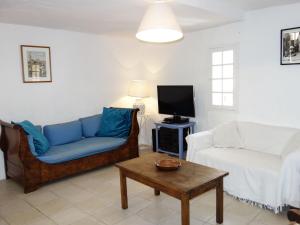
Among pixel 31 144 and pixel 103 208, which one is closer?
pixel 103 208

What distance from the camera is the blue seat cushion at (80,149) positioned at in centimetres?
354

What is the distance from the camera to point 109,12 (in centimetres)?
319

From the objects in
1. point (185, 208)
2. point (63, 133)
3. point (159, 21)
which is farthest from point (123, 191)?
point (159, 21)

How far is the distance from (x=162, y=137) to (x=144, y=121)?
Result: 3.06 feet

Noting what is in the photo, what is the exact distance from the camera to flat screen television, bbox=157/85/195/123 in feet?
14.5

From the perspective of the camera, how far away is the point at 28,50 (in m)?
3.99

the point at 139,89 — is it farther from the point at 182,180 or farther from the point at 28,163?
the point at 182,180

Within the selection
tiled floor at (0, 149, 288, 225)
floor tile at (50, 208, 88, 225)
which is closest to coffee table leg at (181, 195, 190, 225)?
tiled floor at (0, 149, 288, 225)

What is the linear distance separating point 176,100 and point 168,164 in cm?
206

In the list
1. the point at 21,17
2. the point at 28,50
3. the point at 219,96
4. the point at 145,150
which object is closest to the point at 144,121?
the point at 145,150

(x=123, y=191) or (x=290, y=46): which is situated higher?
(x=290, y=46)

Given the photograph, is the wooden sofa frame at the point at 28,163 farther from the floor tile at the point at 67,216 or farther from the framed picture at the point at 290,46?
the framed picture at the point at 290,46

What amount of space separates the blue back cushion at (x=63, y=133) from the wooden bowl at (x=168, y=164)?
1.89 metres

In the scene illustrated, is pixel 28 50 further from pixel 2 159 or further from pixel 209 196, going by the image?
pixel 209 196
